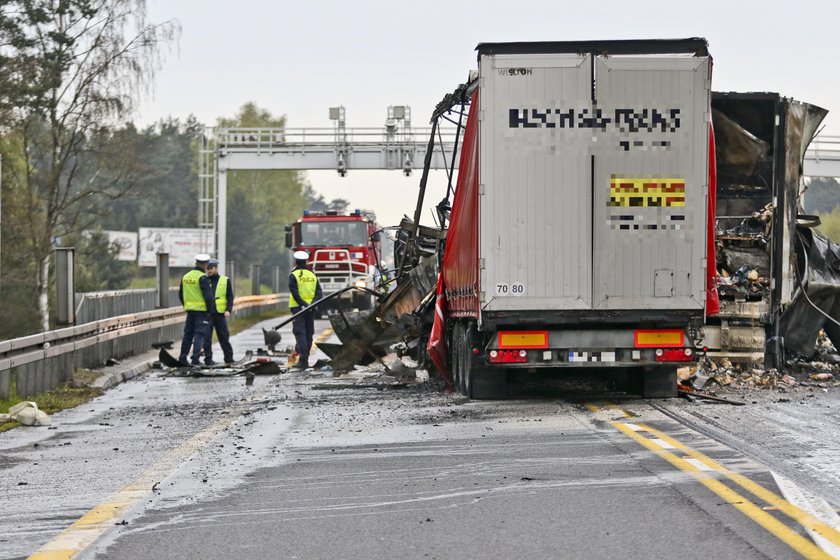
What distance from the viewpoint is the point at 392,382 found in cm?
1766

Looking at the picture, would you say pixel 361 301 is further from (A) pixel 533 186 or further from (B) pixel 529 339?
(A) pixel 533 186

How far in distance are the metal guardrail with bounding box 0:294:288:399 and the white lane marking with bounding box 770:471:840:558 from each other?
30.6 ft

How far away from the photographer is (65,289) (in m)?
19.6

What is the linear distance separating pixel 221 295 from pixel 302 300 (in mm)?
1451

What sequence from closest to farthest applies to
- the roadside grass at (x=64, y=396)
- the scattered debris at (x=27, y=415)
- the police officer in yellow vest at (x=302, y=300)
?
the scattered debris at (x=27, y=415) < the roadside grass at (x=64, y=396) < the police officer in yellow vest at (x=302, y=300)

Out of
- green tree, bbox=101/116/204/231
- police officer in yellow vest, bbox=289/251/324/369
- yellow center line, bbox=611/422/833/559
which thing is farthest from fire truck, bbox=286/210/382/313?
green tree, bbox=101/116/204/231

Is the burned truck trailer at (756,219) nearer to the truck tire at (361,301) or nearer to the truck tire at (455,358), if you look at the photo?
the truck tire at (455,358)

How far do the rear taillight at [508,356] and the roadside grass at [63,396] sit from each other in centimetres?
456

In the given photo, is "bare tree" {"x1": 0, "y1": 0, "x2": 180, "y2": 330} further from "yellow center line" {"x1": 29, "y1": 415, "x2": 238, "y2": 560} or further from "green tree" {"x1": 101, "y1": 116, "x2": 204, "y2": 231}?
"green tree" {"x1": 101, "y1": 116, "x2": 204, "y2": 231}

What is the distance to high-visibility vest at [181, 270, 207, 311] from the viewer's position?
851 inches

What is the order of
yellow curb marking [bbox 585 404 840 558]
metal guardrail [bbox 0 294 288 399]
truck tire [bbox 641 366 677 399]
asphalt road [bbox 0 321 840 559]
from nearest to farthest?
yellow curb marking [bbox 585 404 840 558] < asphalt road [bbox 0 321 840 559] < truck tire [bbox 641 366 677 399] < metal guardrail [bbox 0 294 288 399]

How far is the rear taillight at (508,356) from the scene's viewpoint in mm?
13484

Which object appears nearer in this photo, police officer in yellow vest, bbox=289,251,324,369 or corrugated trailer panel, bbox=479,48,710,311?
corrugated trailer panel, bbox=479,48,710,311

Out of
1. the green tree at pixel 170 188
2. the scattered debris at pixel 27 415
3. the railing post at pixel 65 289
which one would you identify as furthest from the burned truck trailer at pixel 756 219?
the green tree at pixel 170 188
